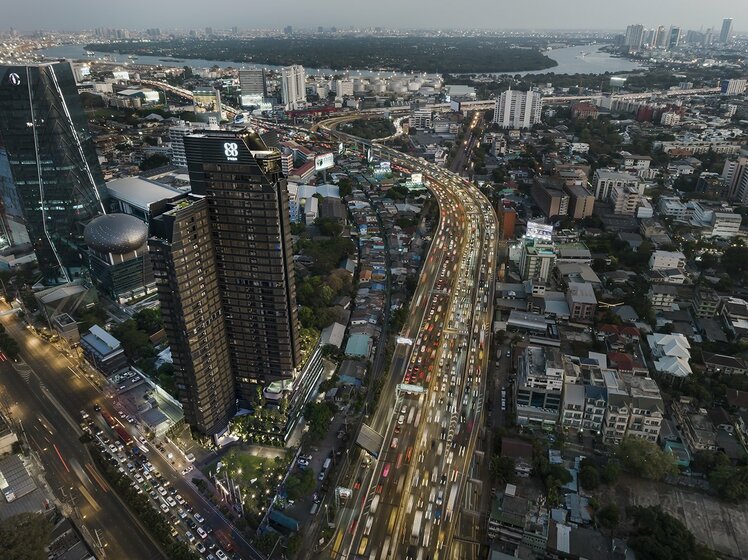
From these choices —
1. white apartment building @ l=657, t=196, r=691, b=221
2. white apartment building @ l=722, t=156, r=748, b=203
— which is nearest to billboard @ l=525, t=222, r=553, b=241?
white apartment building @ l=657, t=196, r=691, b=221

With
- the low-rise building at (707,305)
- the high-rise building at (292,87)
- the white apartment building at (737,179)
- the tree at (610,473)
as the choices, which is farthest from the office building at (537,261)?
the high-rise building at (292,87)

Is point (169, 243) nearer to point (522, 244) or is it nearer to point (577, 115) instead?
point (522, 244)

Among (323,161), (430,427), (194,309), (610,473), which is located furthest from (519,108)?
(194,309)

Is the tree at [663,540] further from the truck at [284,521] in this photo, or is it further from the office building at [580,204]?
the office building at [580,204]

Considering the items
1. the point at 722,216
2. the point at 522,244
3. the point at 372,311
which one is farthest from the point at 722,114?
the point at 372,311

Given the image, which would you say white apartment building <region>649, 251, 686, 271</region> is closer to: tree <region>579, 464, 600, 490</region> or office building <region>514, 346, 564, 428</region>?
office building <region>514, 346, 564, 428</region>
